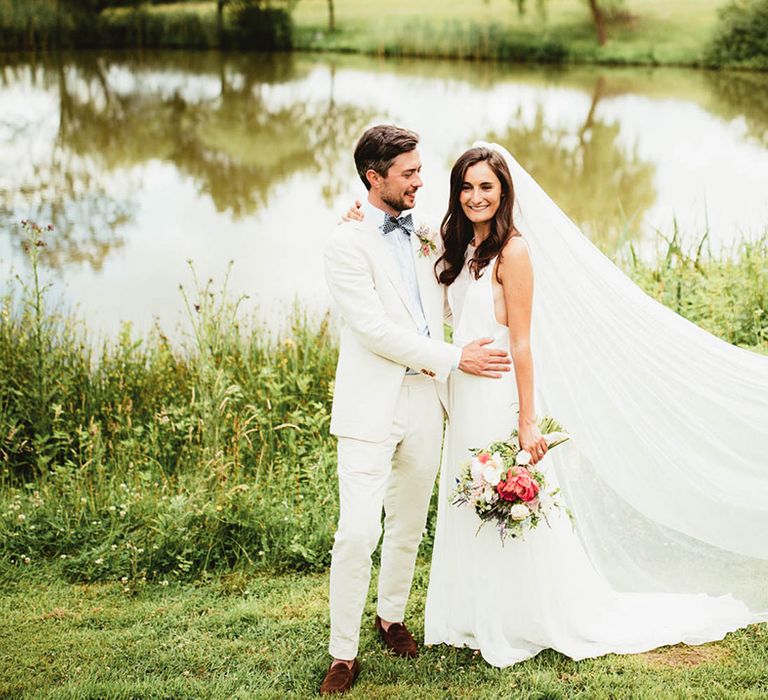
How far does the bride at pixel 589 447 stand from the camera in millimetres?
3469

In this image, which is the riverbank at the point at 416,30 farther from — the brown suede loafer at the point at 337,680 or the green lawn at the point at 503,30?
the brown suede loafer at the point at 337,680

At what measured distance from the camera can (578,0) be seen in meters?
22.5

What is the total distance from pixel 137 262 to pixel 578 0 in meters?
15.2

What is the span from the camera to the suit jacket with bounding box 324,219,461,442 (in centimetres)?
327

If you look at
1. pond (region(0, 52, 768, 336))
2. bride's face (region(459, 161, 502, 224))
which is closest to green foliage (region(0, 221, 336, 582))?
bride's face (region(459, 161, 502, 224))

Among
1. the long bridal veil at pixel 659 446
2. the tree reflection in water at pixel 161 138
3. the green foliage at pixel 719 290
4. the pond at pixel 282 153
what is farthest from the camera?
the tree reflection in water at pixel 161 138

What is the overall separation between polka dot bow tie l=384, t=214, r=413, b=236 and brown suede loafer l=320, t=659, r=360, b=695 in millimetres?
1624

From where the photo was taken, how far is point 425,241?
11.4 feet

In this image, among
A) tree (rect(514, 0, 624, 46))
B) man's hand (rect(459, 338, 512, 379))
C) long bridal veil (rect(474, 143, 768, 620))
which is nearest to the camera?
man's hand (rect(459, 338, 512, 379))

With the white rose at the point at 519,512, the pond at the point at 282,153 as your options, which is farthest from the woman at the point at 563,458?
the pond at the point at 282,153

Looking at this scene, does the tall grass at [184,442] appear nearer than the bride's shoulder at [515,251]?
No

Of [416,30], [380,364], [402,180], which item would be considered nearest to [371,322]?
[380,364]

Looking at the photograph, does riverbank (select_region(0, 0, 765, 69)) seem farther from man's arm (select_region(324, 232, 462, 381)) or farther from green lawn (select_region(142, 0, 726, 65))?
man's arm (select_region(324, 232, 462, 381))

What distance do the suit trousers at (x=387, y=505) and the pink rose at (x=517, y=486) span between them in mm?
339
